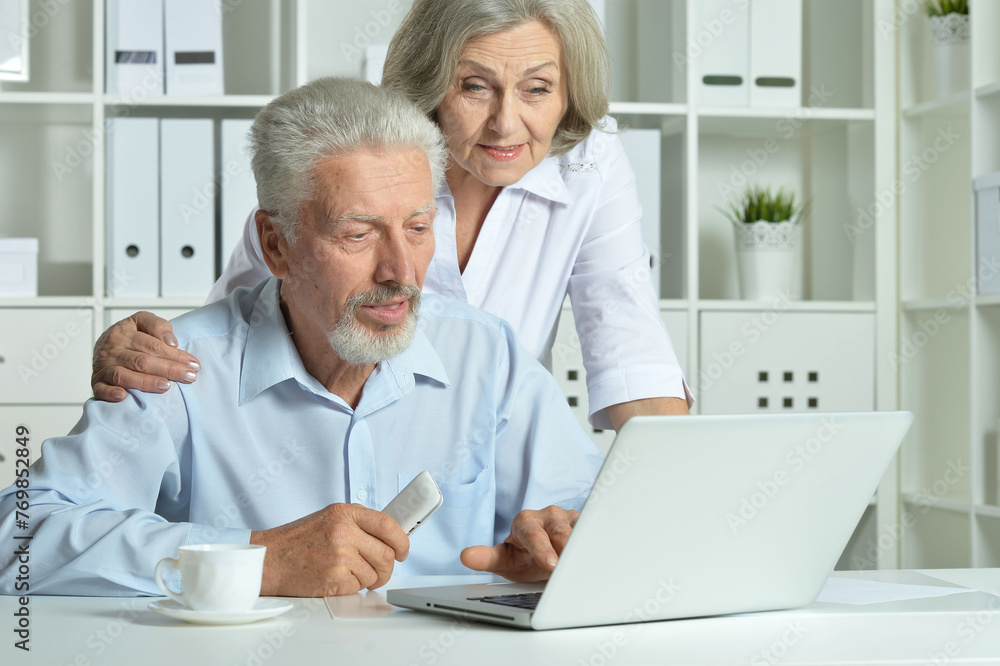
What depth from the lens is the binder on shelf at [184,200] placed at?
2.51m

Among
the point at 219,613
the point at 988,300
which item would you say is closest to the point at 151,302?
the point at 219,613

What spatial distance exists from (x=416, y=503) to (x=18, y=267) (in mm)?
1939

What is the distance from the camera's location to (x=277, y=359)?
1241 millimetres

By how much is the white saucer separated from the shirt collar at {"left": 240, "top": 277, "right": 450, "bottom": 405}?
0.41 metres

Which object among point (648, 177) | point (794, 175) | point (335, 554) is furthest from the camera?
point (794, 175)

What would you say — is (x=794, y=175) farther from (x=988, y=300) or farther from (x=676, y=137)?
(x=988, y=300)

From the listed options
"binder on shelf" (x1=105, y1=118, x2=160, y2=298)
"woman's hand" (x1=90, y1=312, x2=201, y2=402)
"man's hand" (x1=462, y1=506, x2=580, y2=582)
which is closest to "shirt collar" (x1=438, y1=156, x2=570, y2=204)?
"woman's hand" (x1=90, y1=312, x2=201, y2=402)

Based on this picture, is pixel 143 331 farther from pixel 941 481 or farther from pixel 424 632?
pixel 941 481

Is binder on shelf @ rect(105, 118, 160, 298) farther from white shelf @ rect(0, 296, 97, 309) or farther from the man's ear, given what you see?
the man's ear

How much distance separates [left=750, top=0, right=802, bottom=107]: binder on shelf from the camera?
2775 millimetres

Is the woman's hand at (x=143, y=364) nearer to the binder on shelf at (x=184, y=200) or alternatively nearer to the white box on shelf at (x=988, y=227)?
the binder on shelf at (x=184, y=200)

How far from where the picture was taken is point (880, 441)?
33.5 inches

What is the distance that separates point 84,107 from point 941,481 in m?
2.47

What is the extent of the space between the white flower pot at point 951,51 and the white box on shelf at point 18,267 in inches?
92.6
